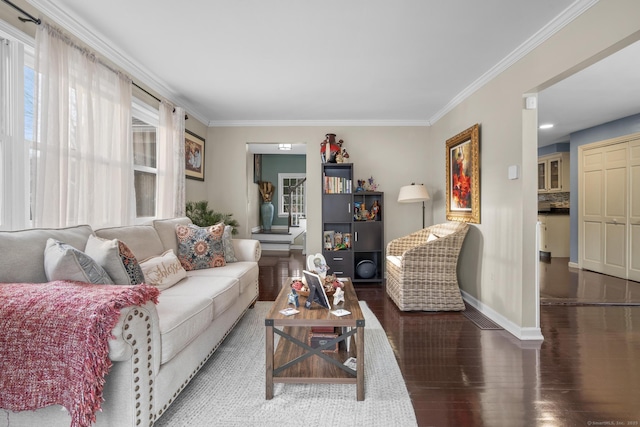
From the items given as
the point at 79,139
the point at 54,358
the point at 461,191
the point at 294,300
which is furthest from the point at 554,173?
the point at 54,358

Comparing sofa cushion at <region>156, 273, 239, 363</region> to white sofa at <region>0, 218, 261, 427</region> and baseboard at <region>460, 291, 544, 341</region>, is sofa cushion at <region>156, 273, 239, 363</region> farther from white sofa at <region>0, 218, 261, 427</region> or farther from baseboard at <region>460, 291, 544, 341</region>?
baseboard at <region>460, 291, 544, 341</region>

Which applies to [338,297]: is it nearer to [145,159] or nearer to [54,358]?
[54,358]

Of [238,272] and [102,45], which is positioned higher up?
[102,45]

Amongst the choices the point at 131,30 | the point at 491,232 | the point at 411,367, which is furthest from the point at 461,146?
the point at 131,30

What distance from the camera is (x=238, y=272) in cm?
279

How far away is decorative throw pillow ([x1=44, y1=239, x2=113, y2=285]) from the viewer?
1.48 metres

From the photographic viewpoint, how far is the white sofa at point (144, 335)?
128 cm

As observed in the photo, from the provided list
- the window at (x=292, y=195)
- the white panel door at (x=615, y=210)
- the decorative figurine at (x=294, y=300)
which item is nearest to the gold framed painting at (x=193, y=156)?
the decorative figurine at (x=294, y=300)

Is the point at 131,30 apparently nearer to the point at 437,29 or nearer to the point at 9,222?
the point at 9,222

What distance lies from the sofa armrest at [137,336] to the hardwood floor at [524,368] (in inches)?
54.8

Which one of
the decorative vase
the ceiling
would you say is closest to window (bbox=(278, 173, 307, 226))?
the decorative vase

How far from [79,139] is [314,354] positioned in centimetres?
229

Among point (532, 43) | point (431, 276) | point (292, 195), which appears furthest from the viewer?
point (292, 195)

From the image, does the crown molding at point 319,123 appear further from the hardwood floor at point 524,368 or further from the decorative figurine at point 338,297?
the decorative figurine at point 338,297
